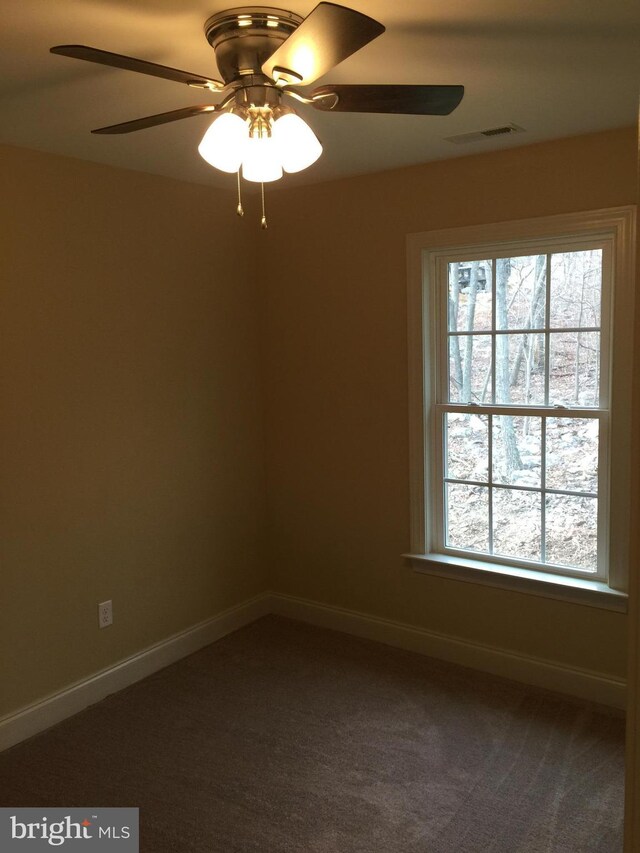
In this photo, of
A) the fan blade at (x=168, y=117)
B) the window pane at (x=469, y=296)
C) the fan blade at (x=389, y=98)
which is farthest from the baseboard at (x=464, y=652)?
the fan blade at (x=168, y=117)

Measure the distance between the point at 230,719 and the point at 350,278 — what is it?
216 centimetres

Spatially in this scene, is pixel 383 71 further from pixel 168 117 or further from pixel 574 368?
pixel 574 368

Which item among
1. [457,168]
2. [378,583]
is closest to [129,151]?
[457,168]

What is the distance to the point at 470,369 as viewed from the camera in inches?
137

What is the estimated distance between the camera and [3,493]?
291 centimetres

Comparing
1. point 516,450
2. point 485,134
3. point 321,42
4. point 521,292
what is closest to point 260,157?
point 321,42

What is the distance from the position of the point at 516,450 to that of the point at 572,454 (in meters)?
0.26

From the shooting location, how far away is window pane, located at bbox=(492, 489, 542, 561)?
3.36 m

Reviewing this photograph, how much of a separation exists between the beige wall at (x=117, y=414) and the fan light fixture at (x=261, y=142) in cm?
144

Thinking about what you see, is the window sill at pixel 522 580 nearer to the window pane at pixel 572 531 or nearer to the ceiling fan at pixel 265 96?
the window pane at pixel 572 531

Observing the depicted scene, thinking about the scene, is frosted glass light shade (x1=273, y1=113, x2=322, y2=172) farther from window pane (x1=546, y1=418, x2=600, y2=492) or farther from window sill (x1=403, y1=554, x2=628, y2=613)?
window sill (x1=403, y1=554, x2=628, y2=613)

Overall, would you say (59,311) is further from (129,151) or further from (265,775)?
(265,775)

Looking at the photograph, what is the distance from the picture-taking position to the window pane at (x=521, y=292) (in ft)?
10.6

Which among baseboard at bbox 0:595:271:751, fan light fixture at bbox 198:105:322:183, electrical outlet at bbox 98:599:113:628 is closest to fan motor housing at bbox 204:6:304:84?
fan light fixture at bbox 198:105:322:183
